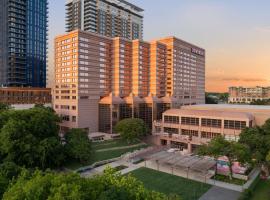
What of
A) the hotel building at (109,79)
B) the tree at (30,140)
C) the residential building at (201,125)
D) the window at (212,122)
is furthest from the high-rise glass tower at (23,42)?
the window at (212,122)

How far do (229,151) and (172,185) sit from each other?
14.1 meters

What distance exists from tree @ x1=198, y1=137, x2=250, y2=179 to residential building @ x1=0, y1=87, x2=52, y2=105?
401 ft

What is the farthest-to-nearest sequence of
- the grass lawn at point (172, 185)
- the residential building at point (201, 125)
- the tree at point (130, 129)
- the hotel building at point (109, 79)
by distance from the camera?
1. the hotel building at point (109, 79)
2. the tree at point (130, 129)
3. the residential building at point (201, 125)
4. the grass lawn at point (172, 185)

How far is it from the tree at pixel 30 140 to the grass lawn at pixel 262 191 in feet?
138

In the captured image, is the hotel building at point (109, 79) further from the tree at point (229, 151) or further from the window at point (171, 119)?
the tree at point (229, 151)

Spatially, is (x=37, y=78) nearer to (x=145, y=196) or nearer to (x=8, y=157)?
(x=8, y=157)

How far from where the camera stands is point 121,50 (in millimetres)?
114500

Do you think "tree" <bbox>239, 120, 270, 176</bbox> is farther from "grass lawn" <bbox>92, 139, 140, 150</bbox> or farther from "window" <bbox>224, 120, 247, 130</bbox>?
"grass lawn" <bbox>92, 139, 140, 150</bbox>

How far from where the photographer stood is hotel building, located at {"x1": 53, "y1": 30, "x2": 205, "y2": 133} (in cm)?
10050

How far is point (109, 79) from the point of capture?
114 metres

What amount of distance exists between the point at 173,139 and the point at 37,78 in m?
131

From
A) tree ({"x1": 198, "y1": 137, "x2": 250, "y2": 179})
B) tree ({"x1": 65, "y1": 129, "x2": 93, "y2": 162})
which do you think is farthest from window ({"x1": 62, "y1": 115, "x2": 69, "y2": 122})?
tree ({"x1": 198, "y1": 137, "x2": 250, "y2": 179})

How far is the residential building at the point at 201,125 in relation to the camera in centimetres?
8232

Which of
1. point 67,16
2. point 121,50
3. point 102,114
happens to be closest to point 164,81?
point 121,50
